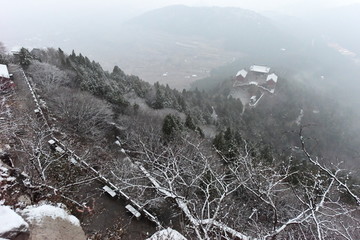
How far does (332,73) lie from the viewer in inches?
3792

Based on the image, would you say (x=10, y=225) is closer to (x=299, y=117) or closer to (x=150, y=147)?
(x=150, y=147)

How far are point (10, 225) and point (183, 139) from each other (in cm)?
1132

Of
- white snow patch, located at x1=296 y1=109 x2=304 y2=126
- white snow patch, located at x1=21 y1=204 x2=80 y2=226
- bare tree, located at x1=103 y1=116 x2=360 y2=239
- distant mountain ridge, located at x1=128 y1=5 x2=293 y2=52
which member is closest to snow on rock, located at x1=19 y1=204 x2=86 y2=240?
white snow patch, located at x1=21 y1=204 x2=80 y2=226

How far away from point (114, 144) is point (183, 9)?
176 m

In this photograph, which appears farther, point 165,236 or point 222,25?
point 222,25

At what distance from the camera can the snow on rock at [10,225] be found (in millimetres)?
6289

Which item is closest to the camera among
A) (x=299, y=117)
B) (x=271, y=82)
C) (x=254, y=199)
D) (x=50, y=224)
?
(x=50, y=224)

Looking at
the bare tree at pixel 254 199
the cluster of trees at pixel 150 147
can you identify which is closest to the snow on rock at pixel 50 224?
the bare tree at pixel 254 199

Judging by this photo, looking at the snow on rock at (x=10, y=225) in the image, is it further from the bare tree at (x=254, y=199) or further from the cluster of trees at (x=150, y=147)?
the cluster of trees at (x=150, y=147)

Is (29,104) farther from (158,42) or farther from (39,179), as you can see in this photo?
(158,42)

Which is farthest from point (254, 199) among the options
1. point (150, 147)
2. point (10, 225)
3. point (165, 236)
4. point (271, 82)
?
point (271, 82)

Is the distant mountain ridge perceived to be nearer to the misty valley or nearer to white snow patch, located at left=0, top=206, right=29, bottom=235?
the misty valley

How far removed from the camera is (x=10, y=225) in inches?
255

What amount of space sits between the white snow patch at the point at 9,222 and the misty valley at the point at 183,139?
0.03 m
